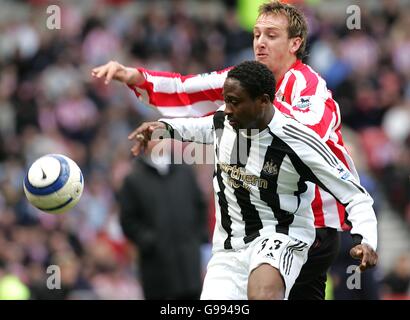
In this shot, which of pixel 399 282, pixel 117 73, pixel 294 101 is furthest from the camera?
pixel 399 282

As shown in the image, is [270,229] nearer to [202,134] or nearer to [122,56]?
[202,134]

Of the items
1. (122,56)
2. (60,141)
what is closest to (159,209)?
(60,141)

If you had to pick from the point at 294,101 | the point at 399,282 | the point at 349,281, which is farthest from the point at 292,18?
the point at 399,282

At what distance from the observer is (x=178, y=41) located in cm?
1888

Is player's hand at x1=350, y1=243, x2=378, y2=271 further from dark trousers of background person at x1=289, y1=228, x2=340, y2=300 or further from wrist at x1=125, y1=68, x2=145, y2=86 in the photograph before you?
wrist at x1=125, y1=68, x2=145, y2=86

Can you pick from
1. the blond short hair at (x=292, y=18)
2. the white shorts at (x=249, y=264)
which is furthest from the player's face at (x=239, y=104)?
the blond short hair at (x=292, y=18)

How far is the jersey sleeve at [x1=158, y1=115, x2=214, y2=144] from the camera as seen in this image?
25.2 ft

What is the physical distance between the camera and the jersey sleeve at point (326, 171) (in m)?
7.02

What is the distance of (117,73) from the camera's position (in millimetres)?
8070

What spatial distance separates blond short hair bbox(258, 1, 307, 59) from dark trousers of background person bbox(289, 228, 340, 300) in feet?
4.47

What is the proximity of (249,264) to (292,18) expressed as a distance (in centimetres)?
194

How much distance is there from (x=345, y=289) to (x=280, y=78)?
143 inches

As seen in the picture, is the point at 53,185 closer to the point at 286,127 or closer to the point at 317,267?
the point at 286,127

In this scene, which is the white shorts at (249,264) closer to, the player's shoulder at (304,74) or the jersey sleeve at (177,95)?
the player's shoulder at (304,74)
